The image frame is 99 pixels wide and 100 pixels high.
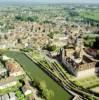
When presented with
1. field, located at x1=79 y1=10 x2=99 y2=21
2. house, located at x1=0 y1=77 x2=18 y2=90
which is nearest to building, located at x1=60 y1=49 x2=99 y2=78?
house, located at x1=0 y1=77 x2=18 y2=90

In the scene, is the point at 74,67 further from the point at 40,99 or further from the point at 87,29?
the point at 87,29

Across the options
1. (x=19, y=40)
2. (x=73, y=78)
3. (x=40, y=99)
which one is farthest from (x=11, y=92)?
(x=19, y=40)

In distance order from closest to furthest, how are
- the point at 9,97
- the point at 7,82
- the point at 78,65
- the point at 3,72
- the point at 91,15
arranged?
the point at 9,97 < the point at 7,82 < the point at 78,65 < the point at 3,72 < the point at 91,15

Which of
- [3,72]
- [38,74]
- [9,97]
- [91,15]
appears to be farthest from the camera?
[91,15]

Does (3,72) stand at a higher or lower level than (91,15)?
higher

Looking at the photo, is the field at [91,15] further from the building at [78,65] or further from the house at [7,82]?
the house at [7,82]

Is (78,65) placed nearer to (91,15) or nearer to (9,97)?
(9,97)

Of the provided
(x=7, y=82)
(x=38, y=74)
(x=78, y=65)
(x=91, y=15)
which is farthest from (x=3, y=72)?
(x=91, y=15)

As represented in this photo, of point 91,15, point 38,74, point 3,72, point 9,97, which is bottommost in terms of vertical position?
point 91,15
